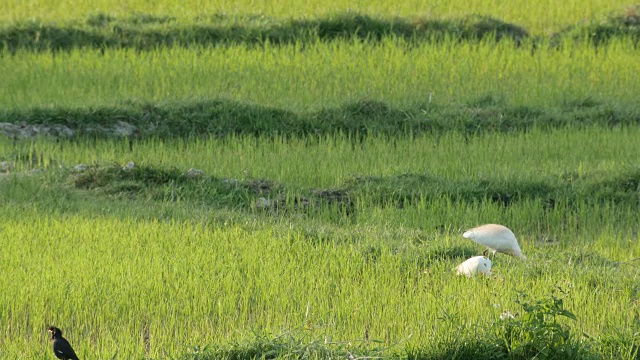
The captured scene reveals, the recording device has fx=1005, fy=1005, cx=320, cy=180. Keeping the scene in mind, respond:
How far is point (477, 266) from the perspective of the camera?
451 centimetres

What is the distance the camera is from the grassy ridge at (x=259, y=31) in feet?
32.1

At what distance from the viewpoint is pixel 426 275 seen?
15.5 feet

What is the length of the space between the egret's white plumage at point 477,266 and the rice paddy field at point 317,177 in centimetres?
4

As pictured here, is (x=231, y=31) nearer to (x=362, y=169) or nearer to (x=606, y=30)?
(x=362, y=169)

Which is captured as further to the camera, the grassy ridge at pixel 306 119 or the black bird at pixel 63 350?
the grassy ridge at pixel 306 119

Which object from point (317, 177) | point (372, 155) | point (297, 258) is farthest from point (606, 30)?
point (297, 258)

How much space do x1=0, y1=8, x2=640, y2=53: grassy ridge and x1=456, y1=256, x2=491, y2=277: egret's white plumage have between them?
5572mm

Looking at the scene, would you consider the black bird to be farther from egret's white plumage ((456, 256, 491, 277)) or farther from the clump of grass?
the clump of grass

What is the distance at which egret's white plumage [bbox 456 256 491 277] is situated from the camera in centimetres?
450

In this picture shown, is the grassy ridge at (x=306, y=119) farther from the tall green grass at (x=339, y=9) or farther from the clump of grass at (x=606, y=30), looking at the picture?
the tall green grass at (x=339, y=9)

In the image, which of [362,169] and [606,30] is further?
[606,30]

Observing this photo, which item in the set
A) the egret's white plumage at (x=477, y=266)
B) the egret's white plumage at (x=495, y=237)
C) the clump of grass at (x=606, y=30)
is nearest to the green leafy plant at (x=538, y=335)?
the egret's white plumage at (x=477, y=266)

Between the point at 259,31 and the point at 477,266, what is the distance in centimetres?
602

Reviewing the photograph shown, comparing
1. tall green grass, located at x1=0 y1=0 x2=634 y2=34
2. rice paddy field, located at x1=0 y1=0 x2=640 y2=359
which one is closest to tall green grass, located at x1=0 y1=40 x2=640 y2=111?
rice paddy field, located at x1=0 y1=0 x2=640 y2=359
